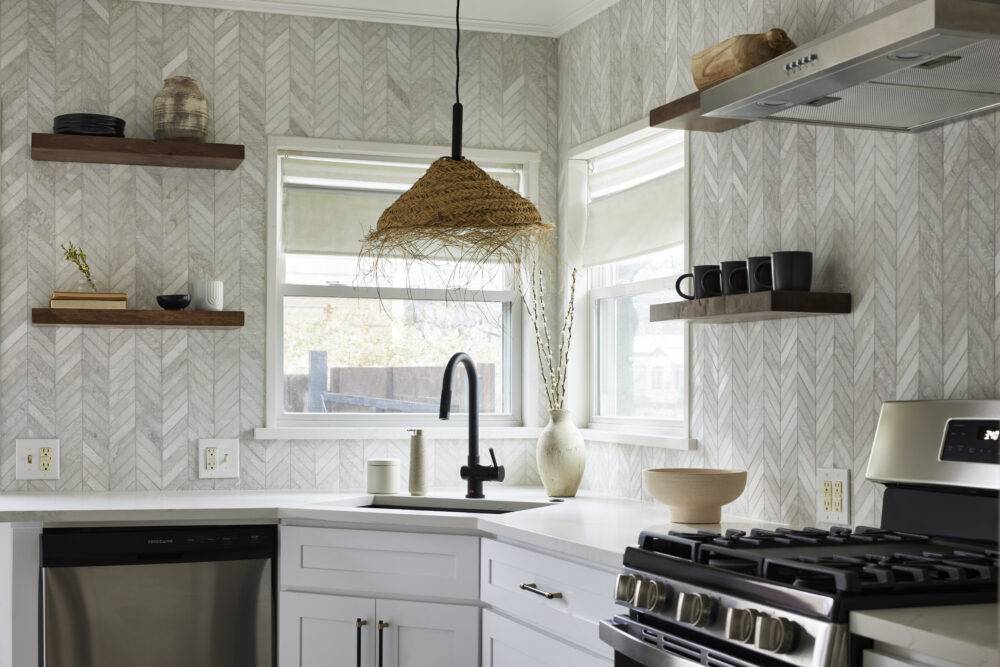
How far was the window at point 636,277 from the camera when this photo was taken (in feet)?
10.6

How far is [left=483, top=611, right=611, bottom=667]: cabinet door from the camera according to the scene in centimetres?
234

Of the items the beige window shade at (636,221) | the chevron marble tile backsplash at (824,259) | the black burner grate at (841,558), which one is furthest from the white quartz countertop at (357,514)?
the beige window shade at (636,221)

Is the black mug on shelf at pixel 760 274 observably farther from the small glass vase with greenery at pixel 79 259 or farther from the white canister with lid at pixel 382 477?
the small glass vase with greenery at pixel 79 259

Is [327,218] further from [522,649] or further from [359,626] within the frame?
[522,649]

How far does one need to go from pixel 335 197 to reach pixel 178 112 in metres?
0.60

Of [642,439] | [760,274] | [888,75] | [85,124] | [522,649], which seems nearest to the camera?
[888,75]

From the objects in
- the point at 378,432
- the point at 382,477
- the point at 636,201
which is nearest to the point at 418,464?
the point at 382,477

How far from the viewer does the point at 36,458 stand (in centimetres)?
338

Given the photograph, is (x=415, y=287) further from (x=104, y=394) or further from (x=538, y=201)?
(x=104, y=394)

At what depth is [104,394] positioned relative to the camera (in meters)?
3.47

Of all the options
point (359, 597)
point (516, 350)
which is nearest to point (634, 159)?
point (516, 350)

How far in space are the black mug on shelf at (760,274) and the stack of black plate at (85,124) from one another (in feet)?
6.81

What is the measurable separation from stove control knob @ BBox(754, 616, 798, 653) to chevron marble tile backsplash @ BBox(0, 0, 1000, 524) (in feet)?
3.16

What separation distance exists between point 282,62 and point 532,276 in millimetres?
1132
